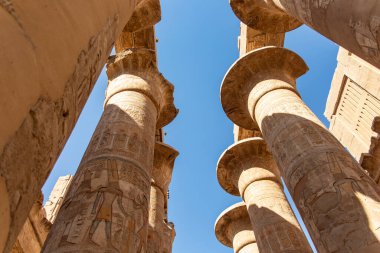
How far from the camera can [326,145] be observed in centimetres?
606

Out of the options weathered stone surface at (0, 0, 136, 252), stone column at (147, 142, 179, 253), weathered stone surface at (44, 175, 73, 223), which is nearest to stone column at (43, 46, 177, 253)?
weathered stone surface at (0, 0, 136, 252)

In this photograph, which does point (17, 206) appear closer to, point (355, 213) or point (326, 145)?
point (355, 213)

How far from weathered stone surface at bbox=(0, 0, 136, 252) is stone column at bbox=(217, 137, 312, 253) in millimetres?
6675

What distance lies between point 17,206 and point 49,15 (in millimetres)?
1089

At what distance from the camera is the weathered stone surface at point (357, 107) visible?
31.6ft

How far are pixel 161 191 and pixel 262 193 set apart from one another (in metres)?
2.98

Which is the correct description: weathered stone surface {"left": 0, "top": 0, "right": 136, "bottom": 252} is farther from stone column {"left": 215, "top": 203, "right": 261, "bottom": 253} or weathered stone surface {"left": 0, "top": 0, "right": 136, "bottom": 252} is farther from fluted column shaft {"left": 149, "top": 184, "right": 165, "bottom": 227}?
stone column {"left": 215, "top": 203, "right": 261, "bottom": 253}

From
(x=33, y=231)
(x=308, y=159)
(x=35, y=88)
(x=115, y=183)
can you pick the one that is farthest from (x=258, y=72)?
(x=35, y=88)

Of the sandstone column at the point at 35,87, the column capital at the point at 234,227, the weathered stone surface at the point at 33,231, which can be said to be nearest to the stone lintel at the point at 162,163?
the column capital at the point at 234,227

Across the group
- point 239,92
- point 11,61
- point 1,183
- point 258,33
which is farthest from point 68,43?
point 258,33

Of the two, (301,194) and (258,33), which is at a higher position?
(258,33)

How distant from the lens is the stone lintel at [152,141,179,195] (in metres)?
10.6

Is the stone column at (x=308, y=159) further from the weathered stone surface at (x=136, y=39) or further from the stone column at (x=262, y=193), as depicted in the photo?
the weathered stone surface at (x=136, y=39)

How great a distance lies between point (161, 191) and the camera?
35.3ft
